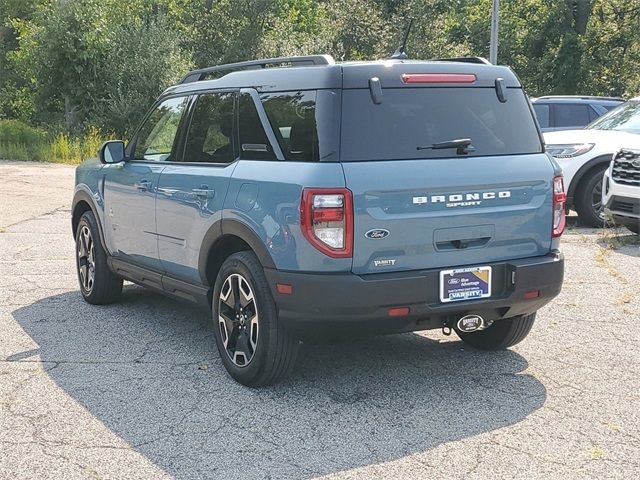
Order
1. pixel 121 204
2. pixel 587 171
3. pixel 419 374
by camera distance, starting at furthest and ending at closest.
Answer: pixel 587 171 < pixel 121 204 < pixel 419 374

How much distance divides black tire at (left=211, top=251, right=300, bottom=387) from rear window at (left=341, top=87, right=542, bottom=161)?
0.92m

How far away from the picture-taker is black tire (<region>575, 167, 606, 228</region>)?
1129 cm

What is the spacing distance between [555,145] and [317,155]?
8031 millimetres

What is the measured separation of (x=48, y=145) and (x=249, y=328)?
65.3ft

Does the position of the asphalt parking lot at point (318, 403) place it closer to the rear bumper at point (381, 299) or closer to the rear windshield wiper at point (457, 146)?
the rear bumper at point (381, 299)

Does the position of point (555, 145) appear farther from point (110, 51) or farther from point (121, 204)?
point (110, 51)

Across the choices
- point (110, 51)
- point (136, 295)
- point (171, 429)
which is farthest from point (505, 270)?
point (110, 51)

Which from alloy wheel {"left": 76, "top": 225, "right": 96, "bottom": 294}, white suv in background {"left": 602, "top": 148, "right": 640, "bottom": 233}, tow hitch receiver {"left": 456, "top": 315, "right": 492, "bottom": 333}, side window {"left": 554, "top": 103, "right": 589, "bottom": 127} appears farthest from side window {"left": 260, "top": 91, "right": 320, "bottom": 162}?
side window {"left": 554, "top": 103, "right": 589, "bottom": 127}

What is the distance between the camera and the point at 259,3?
31.1 meters

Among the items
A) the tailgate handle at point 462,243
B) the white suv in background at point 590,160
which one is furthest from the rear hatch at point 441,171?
the white suv in background at point 590,160

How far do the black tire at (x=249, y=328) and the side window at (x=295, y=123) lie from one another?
0.68 metres

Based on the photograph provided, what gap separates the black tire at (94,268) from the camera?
6730 mm

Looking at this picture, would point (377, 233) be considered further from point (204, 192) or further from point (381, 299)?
point (204, 192)

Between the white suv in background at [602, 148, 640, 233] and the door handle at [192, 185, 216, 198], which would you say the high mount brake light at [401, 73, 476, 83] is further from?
the white suv in background at [602, 148, 640, 233]
